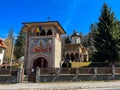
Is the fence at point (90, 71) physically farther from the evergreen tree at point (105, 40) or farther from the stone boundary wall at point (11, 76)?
the evergreen tree at point (105, 40)

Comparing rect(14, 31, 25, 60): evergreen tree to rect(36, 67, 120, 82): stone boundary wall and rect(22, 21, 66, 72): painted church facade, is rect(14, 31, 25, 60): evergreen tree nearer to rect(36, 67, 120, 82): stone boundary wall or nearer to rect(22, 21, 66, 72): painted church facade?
rect(22, 21, 66, 72): painted church facade

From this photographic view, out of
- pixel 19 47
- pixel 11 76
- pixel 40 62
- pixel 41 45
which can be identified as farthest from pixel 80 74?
pixel 19 47

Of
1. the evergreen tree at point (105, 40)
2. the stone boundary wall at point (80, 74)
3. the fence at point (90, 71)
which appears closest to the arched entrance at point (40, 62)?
the stone boundary wall at point (80, 74)

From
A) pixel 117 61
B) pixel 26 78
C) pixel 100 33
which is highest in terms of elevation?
pixel 100 33

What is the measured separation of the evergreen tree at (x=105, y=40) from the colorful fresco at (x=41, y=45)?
7.68 m

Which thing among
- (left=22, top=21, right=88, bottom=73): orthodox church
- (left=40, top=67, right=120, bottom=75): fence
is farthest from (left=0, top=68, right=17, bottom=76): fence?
(left=22, top=21, right=88, bottom=73): orthodox church

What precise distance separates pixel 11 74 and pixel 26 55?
25.7 feet

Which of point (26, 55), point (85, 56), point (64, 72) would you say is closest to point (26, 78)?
point (64, 72)

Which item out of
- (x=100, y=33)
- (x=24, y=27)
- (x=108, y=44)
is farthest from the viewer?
(x=24, y=27)

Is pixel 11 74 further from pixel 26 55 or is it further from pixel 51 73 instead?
pixel 26 55

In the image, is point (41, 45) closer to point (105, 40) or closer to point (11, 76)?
point (11, 76)

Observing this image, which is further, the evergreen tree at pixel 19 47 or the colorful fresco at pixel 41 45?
the evergreen tree at pixel 19 47

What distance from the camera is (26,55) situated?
29.6m

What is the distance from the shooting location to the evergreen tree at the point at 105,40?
88.6 feet
